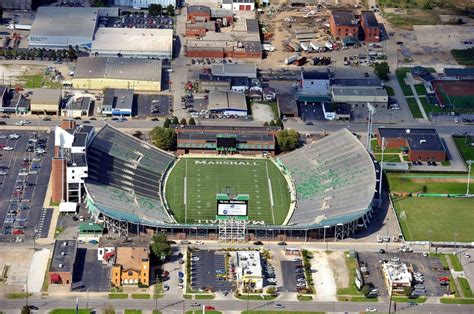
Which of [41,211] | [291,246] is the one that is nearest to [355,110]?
[291,246]

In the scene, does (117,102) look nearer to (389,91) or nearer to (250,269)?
(389,91)

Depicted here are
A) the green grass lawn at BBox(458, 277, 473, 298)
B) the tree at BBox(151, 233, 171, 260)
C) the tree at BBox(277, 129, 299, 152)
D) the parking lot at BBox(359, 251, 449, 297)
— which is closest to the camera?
the green grass lawn at BBox(458, 277, 473, 298)

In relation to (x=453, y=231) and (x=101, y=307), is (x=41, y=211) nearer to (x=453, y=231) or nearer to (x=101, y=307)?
(x=101, y=307)

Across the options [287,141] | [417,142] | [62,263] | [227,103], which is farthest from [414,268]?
[227,103]

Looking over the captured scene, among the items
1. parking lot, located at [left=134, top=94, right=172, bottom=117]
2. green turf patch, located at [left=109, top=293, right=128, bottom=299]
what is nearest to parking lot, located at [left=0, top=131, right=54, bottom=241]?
parking lot, located at [left=134, top=94, right=172, bottom=117]

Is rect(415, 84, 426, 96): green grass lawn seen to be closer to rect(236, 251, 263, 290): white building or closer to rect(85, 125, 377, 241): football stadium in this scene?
rect(85, 125, 377, 241): football stadium

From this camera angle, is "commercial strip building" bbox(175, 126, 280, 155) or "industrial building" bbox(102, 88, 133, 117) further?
"industrial building" bbox(102, 88, 133, 117)
